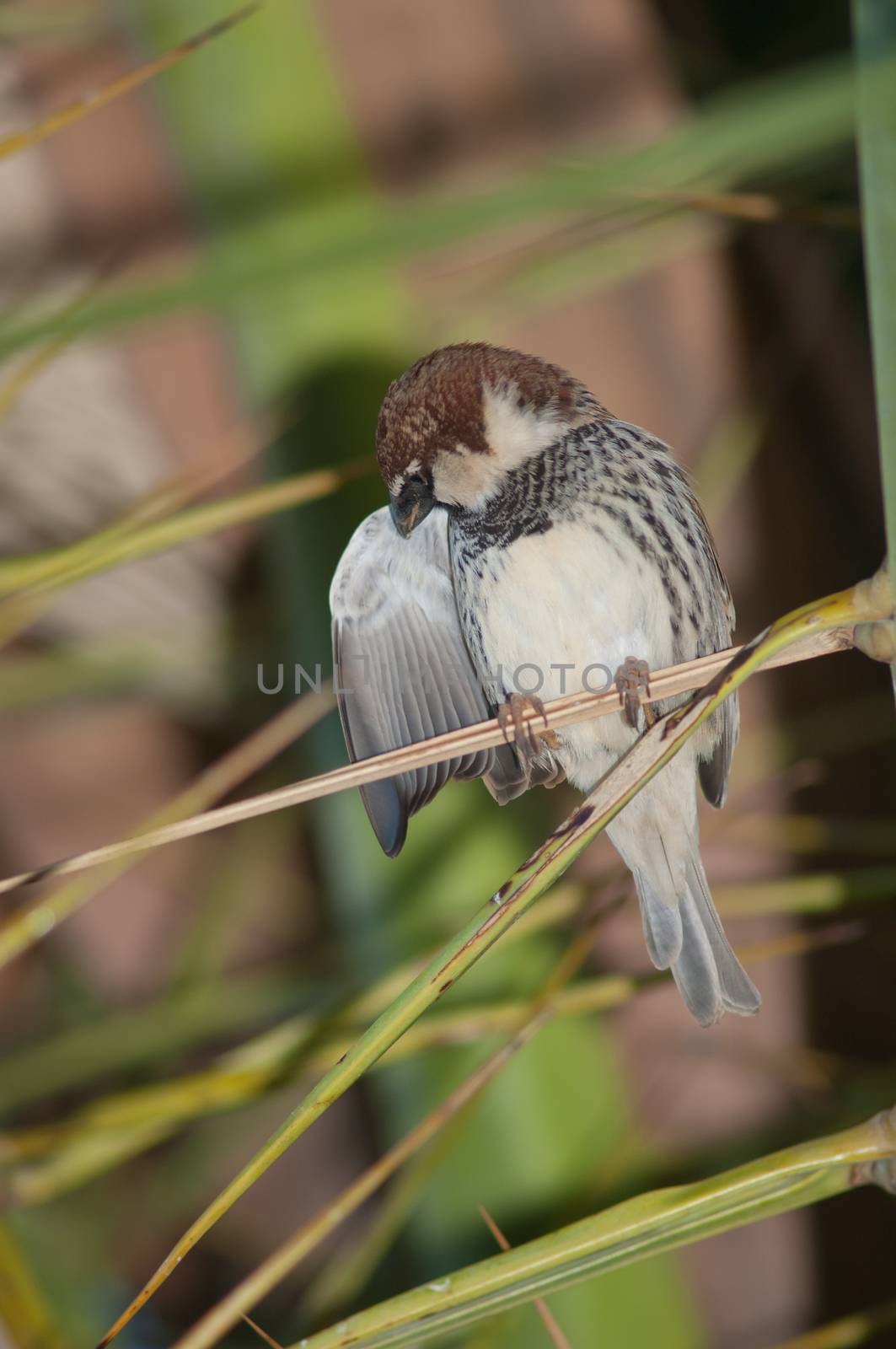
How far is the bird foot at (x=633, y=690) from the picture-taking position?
1.08 ft

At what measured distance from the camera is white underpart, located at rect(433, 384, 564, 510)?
1.32ft

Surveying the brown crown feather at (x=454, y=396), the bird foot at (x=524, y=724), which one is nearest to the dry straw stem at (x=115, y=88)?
the brown crown feather at (x=454, y=396)

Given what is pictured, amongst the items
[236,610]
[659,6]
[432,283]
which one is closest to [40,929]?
[432,283]

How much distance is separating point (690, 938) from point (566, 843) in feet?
0.54

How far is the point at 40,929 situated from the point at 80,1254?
0.98m

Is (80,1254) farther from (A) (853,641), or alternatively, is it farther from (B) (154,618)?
(A) (853,641)

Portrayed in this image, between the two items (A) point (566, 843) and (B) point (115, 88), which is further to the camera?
(B) point (115, 88)

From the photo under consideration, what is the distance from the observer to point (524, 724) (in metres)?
0.36

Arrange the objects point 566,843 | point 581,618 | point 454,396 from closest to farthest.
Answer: point 566,843, point 454,396, point 581,618

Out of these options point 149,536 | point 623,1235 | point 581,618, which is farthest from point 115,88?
point 623,1235

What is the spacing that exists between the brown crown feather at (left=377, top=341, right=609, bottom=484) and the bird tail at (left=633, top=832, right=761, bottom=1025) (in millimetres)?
166

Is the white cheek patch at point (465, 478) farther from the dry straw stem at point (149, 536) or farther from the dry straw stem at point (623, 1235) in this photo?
the dry straw stem at point (623, 1235)

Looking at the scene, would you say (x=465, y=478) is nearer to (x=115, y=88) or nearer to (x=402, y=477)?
(x=402, y=477)

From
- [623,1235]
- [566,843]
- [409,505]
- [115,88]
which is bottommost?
[623,1235]
